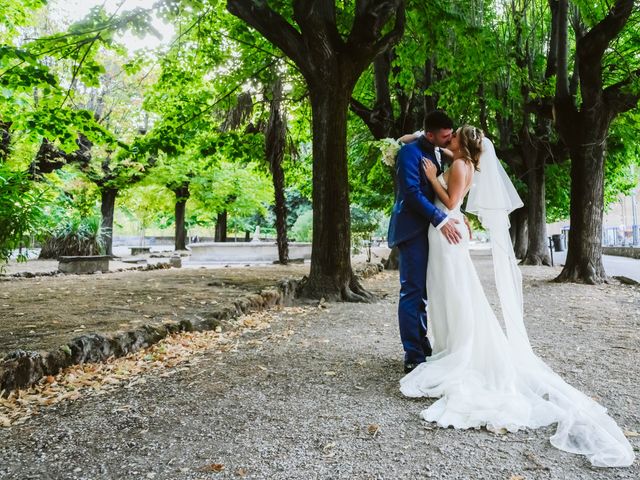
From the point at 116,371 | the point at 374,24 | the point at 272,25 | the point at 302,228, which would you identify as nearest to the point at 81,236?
the point at 272,25

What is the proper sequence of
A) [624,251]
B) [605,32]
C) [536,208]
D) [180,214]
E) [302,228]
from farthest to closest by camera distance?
1. [302,228]
2. [180,214]
3. [624,251]
4. [536,208]
5. [605,32]

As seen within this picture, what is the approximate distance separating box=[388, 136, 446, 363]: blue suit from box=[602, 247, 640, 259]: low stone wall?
23496 mm

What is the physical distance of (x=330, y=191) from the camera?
7.99 m

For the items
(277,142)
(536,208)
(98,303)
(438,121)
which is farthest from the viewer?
(536,208)

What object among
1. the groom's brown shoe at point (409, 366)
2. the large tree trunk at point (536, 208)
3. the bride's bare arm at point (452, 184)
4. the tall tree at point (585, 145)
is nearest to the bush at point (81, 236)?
the tall tree at point (585, 145)

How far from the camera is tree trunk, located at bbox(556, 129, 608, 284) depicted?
35.0 feet

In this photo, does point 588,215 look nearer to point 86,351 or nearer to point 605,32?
point 605,32

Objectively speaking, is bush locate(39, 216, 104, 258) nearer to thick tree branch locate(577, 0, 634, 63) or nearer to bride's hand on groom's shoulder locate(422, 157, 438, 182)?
bride's hand on groom's shoulder locate(422, 157, 438, 182)

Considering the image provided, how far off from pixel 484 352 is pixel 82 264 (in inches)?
482

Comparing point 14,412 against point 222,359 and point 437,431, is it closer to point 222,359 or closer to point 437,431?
point 222,359

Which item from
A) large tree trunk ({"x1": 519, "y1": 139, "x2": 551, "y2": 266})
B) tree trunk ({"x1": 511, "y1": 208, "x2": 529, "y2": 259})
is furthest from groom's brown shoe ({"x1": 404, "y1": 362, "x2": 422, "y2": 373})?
tree trunk ({"x1": 511, "y1": 208, "x2": 529, "y2": 259})

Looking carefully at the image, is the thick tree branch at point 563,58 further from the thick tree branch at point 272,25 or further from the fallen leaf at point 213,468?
the fallen leaf at point 213,468

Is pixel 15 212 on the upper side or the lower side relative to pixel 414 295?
upper

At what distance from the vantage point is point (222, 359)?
14.6 feet
